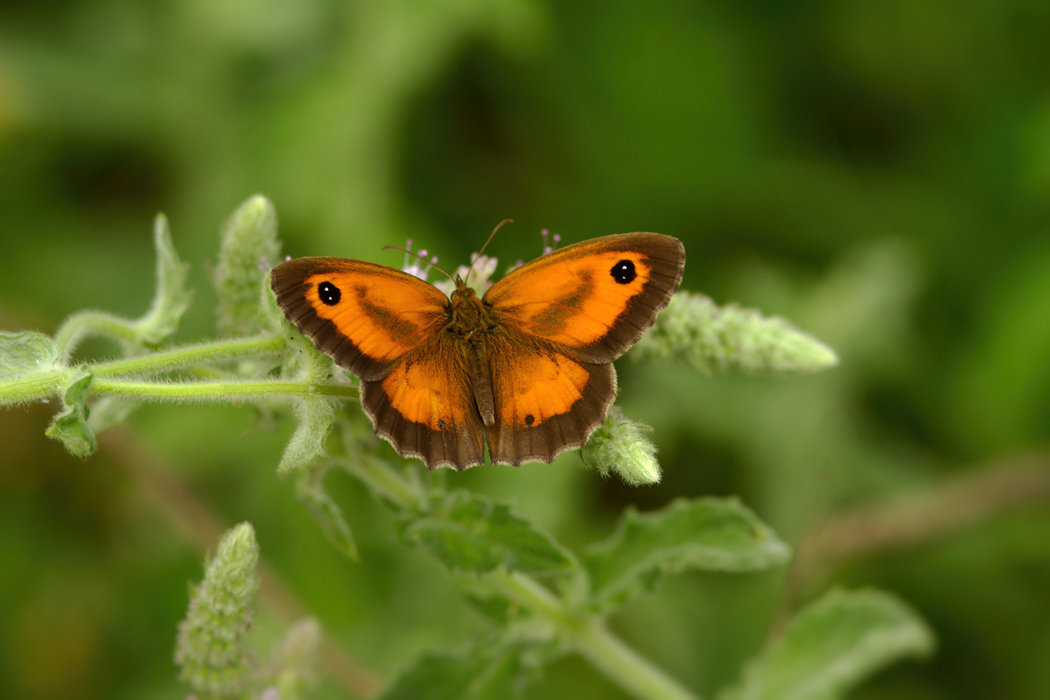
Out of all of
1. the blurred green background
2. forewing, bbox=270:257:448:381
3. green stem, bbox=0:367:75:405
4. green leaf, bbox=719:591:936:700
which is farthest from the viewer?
the blurred green background

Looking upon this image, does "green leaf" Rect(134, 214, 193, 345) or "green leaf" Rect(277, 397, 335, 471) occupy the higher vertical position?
"green leaf" Rect(134, 214, 193, 345)

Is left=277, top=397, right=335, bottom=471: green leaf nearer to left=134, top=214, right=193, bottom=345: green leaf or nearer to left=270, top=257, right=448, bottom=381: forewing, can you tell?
left=270, top=257, right=448, bottom=381: forewing

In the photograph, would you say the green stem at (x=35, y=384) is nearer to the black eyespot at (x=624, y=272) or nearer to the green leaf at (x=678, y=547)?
the black eyespot at (x=624, y=272)

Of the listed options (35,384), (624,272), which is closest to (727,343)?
(624,272)

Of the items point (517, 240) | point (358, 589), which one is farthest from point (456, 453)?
point (517, 240)

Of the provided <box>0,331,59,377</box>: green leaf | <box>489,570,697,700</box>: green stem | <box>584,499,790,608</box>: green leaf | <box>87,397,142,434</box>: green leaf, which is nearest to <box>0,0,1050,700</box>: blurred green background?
<box>489,570,697,700</box>: green stem

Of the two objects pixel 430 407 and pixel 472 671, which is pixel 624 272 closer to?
pixel 430 407

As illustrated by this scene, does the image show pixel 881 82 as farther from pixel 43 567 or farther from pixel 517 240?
pixel 43 567
